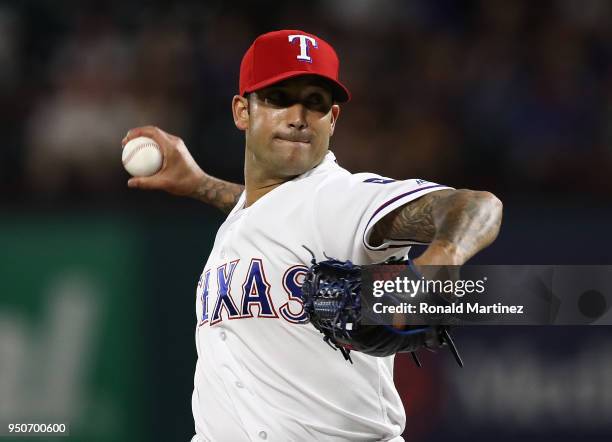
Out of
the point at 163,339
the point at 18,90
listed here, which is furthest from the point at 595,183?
the point at 18,90

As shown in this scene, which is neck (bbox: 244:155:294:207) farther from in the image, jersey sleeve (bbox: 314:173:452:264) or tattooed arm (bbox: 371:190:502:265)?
tattooed arm (bbox: 371:190:502:265)

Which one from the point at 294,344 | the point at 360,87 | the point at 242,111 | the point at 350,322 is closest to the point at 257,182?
the point at 242,111

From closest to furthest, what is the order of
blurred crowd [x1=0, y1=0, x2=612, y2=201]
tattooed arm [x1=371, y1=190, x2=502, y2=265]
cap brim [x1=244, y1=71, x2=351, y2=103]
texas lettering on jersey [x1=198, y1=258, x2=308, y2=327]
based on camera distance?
tattooed arm [x1=371, y1=190, x2=502, y2=265] < texas lettering on jersey [x1=198, y1=258, x2=308, y2=327] < cap brim [x1=244, y1=71, x2=351, y2=103] < blurred crowd [x1=0, y1=0, x2=612, y2=201]

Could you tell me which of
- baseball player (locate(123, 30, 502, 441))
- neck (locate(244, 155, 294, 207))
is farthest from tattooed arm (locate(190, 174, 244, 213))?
baseball player (locate(123, 30, 502, 441))

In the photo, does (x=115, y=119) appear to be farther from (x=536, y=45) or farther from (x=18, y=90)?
(x=536, y=45)

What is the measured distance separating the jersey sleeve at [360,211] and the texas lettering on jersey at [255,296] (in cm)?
14

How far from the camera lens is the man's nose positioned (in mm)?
2754

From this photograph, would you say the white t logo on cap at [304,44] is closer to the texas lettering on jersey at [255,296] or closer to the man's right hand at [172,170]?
the texas lettering on jersey at [255,296]

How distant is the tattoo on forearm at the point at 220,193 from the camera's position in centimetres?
365

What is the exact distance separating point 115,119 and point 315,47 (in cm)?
312

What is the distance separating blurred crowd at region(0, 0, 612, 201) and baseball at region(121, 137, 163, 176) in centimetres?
123

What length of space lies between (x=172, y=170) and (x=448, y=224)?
5.95ft

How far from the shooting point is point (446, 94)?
18.7 ft

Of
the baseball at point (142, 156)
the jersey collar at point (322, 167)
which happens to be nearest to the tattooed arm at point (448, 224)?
the jersey collar at point (322, 167)
